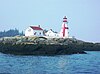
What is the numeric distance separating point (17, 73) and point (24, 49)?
30.5 m

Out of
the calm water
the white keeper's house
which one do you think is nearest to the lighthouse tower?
the white keeper's house

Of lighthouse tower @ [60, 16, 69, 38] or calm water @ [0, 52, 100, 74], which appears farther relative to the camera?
lighthouse tower @ [60, 16, 69, 38]

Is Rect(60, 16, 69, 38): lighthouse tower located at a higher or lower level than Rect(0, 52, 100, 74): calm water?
higher

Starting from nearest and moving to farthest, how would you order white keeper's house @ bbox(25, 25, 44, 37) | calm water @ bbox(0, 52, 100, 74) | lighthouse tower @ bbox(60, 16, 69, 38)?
calm water @ bbox(0, 52, 100, 74) → lighthouse tower @ bbox(60, 16, 69, 38) → white keeper's house @ bbox(25, 25, 44, 37)

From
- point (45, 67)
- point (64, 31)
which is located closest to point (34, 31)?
point (64, 31)

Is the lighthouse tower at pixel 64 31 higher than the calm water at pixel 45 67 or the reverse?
higher

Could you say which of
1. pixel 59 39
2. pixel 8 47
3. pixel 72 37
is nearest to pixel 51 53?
pixel 8 47

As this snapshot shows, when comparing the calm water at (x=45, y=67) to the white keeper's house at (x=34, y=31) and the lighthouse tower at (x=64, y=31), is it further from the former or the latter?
the white keeper's house at (x=34, y=31)

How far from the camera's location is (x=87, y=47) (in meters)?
104

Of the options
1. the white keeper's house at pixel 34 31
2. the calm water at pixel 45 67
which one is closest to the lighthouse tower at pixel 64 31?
the white keeper's house at pixel 34 31

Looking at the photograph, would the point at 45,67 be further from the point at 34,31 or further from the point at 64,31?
the point at 34,31

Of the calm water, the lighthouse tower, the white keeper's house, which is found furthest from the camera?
the white keeper's house

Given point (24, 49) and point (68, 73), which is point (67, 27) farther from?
point (68, 73)

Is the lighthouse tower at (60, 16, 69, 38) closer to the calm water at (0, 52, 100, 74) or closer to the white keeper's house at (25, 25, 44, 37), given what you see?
the white keeper's house at (25, 25, 44, 37)
